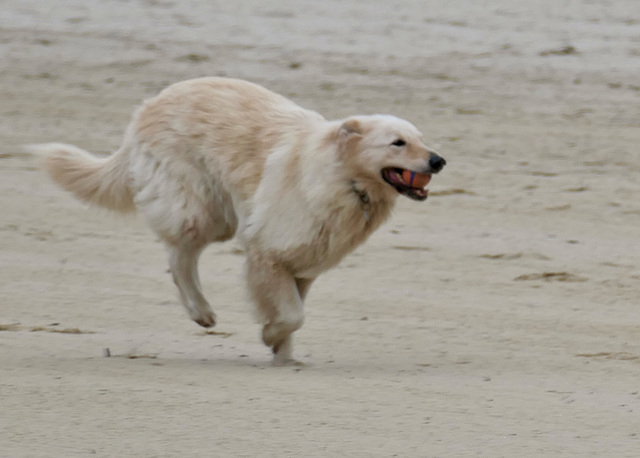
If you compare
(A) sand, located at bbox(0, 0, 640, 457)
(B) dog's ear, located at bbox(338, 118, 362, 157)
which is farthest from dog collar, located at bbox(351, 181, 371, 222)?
(A) sand, located at bbox(0, 0, 640, 457)

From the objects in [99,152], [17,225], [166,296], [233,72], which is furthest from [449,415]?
[233,72]

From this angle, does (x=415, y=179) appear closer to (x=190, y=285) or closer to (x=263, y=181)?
(x=263, y=181)

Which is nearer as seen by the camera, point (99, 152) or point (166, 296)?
point (166, 296)

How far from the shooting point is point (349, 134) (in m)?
6.06

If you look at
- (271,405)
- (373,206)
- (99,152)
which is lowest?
(99,152)

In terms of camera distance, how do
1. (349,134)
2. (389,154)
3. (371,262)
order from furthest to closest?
(371,262) < (349,134) < (389,154)

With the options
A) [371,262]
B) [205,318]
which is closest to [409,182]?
[205,318]

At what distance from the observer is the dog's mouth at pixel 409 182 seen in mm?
5902

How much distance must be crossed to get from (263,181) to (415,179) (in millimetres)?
890

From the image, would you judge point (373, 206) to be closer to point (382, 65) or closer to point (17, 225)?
point (17, 225)

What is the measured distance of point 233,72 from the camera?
13.8m

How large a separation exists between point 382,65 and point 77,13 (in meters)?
4.09

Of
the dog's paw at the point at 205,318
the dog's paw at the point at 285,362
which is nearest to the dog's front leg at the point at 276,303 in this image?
the dog's paw at the point at 285,362

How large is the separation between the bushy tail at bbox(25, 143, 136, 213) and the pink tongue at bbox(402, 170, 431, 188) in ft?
6.21
